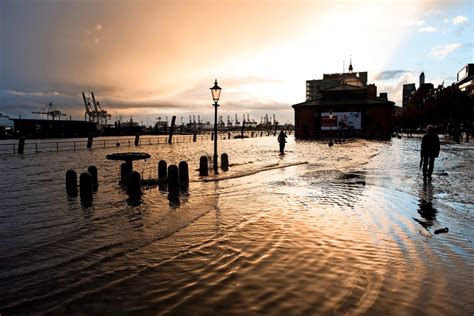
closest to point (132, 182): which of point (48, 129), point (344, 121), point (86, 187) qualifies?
point (86, 187)

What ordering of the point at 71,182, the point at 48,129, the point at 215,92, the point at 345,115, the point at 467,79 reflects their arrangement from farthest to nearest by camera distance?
the point at 48,129 → the point at 467,79 → the point at 345,115 → the point at 215,92 → the point at 71,182

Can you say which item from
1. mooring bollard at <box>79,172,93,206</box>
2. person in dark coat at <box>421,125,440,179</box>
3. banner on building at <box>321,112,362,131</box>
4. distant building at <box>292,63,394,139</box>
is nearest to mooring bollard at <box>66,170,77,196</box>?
mooring bollard at <box>79,172,93,206</box>

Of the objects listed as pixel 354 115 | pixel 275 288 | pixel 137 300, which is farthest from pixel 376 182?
pixel 354 115

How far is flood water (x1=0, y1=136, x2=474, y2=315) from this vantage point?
4.43 meters

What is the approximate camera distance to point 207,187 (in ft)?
44.9

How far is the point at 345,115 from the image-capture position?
63750mm

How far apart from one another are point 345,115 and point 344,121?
1.09 meters

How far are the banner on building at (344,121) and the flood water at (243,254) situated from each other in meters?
53.8

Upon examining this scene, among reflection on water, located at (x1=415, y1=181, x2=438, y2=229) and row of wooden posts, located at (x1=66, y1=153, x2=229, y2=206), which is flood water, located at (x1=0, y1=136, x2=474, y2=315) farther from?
row of wooden posts, located at (x1=66, y1=153, x2=229, y2=206)

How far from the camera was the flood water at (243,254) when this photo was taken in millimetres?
4426

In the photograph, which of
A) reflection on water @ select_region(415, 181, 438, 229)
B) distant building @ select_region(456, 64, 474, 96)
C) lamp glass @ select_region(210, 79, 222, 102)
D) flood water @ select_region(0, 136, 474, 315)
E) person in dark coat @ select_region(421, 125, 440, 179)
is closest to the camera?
flood water @ select_region(0, 136, 474, 315)

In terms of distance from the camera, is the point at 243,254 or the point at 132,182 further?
the point at 132,182

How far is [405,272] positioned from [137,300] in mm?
3838

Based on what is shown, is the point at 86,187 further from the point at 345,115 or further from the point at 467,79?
the point at 467,79
